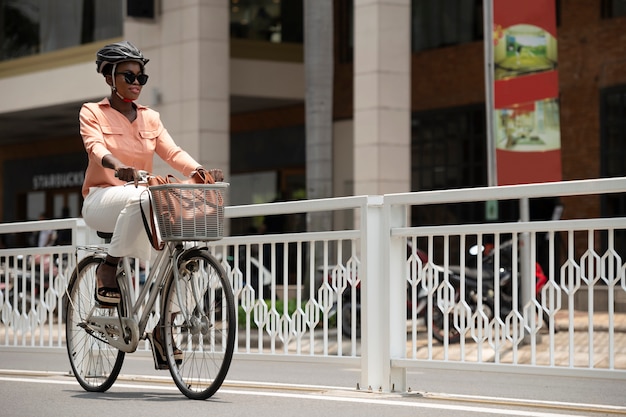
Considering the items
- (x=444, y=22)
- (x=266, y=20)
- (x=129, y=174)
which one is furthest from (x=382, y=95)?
(x=129, y=174)

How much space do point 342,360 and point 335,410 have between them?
0.92m

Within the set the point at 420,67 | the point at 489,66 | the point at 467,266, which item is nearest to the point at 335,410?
the point at 467,266

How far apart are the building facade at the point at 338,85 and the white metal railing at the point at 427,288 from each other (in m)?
11.8

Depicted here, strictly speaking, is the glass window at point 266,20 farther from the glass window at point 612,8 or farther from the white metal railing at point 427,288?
the white metal railing at point 427,288

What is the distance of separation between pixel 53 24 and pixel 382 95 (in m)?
10.1

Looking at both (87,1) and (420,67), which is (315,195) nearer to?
(420,67)

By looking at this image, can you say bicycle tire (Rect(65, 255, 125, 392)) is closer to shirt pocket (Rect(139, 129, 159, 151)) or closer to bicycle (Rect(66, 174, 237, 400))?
bicycle (Rect(66, 174, 237, 400))

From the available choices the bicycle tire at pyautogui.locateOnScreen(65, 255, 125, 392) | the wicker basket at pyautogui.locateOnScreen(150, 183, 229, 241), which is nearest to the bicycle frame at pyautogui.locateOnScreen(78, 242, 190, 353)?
the bicycle tire at pyautogui.locateOnScreen(65, 255, 125, 392)

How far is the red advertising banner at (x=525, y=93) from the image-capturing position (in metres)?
15.1

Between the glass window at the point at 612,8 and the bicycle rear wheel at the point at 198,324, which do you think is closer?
the bicycle rear wheel at the point at 198,324

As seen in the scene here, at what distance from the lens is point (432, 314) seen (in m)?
7.40

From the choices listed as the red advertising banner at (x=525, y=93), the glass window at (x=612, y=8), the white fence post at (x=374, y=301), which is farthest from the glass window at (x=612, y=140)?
the white fence post at (x=374, y=301)

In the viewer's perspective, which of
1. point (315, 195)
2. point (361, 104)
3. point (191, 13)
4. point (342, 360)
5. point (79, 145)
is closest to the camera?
point (342, 360)

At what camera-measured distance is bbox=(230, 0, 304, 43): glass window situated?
83.2ft
